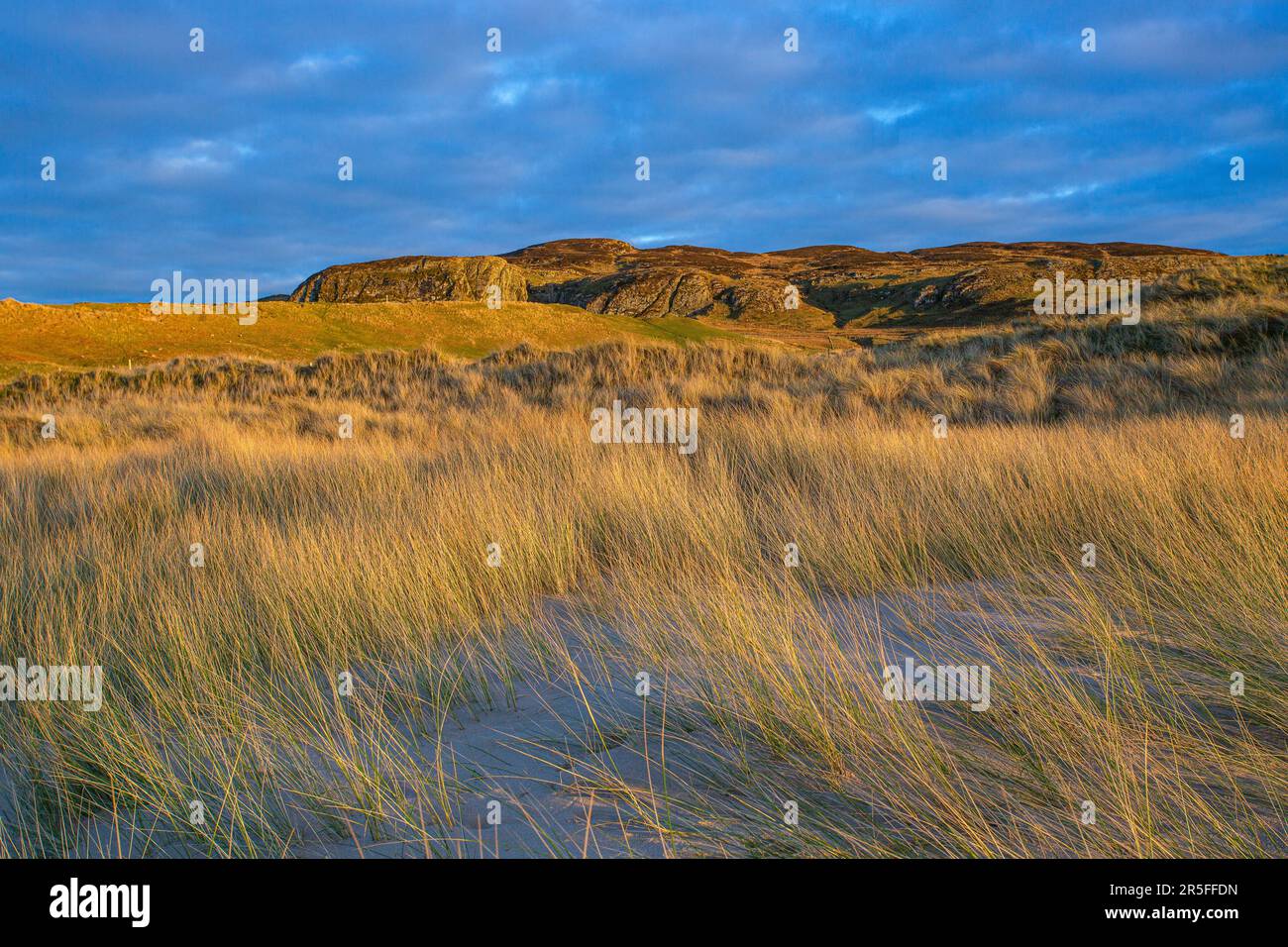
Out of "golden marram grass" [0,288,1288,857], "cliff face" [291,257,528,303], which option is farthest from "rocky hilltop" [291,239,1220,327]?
"golden marram grass" [0,288,1288,857]

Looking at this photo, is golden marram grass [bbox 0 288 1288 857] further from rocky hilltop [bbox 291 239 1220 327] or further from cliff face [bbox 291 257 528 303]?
cliff face [bbox 291 257 528 303]

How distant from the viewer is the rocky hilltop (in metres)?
50.3

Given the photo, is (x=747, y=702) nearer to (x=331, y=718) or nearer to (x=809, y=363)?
(x=331, y=718)

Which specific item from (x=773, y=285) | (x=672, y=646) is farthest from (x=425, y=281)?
(x=672, y=646)

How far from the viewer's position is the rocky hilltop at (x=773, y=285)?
165 ft

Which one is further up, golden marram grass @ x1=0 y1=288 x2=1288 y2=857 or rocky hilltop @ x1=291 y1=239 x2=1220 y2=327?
rocky hilltop @ x1=291 y1=239 x2=1220 y2=327

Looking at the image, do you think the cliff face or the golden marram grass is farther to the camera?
the cliff face

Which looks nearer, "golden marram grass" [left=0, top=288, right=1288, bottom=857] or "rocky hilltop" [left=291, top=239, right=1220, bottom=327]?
"golden marram grass" [left=0, top=288, right=1288, bottom=857]

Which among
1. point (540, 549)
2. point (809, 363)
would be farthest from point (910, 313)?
point (540, 549)

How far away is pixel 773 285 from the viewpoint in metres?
63.2

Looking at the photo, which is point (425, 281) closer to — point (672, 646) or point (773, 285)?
point (773, 285)

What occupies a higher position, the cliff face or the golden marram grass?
the cliff face

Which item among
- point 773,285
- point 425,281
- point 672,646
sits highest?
point 773,285

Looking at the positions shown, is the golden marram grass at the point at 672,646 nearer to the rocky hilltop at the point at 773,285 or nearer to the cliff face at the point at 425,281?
the rocky hilltop at the point at 773,285
